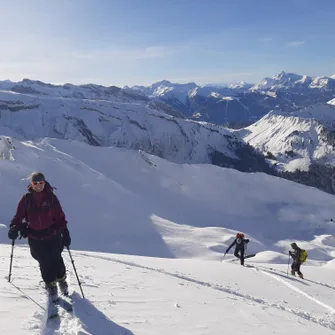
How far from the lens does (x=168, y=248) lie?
36.8 meters

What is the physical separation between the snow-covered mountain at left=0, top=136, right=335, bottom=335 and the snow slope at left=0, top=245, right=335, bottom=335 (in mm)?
39

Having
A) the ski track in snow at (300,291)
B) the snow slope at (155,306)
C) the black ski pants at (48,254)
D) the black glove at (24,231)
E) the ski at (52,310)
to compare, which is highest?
the black glove at (24,231)

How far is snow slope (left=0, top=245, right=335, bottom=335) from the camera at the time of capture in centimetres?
712

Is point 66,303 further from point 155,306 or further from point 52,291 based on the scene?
point 155,306

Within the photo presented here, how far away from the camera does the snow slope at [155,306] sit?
712cm

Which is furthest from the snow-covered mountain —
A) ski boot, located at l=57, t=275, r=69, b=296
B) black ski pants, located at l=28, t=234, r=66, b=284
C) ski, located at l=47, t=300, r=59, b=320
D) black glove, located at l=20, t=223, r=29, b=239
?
black glove, located at l=20, t=223, r=29, b=239

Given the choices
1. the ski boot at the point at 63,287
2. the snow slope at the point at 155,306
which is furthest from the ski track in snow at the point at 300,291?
the ski boot at the point at 63,287

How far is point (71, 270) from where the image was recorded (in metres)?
11.8

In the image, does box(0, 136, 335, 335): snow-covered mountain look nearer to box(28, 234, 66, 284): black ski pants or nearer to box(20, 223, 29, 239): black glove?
box(28, 234, 66, 284): black ski pants

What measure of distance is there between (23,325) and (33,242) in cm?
194

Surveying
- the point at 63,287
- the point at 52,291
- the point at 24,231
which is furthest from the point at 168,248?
the point at 24,231

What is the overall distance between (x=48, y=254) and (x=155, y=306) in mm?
2820

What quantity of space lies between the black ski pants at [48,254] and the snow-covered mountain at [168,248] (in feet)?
1.86

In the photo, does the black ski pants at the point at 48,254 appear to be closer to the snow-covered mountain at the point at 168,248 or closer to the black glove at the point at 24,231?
the black glove at the point at 24,231
